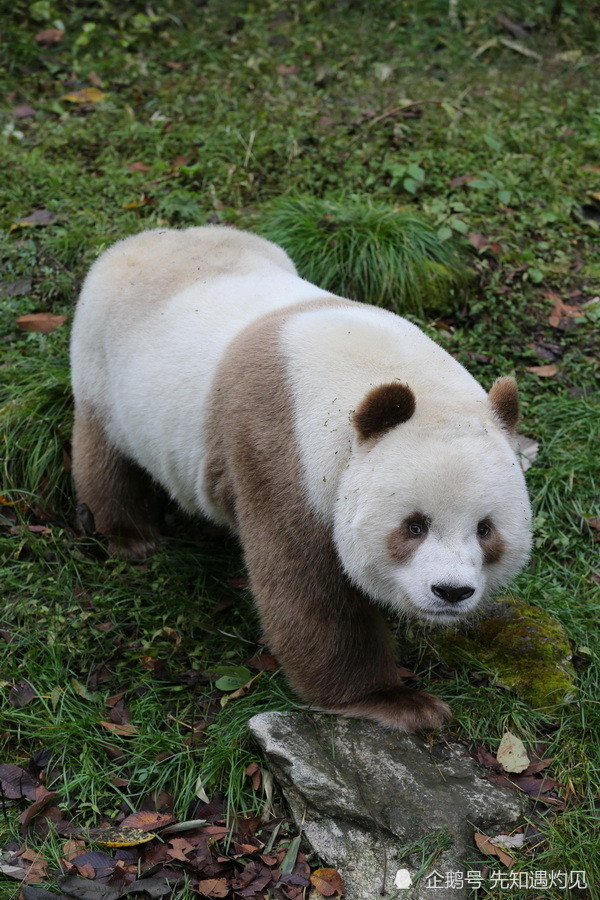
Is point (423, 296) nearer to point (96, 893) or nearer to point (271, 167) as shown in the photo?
point (271, 167)

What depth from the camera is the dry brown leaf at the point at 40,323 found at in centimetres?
630

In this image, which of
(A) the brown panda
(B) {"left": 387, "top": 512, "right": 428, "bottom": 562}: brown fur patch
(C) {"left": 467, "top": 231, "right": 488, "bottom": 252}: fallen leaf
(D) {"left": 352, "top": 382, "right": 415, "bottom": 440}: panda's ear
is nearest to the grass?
(C) {"left": 467, "top": 231, "right": 488, "bottom": 252}: fallen leaf

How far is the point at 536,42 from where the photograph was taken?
30.1ft

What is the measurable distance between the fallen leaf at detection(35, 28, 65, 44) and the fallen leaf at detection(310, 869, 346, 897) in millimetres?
8438

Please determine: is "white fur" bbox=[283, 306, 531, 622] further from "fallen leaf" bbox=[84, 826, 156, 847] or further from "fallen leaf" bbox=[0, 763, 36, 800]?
"fallen leaf" bbox=[0, 763, 36, 800]

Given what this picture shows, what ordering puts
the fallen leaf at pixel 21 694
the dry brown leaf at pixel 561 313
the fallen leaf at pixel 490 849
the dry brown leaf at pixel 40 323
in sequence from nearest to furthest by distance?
the fallen leaf at pixel 490 849
the fallen leaf at pixel 21 694
the dry brown leaf at pixel 40 323
the dry brown leaf at pixel 561 313

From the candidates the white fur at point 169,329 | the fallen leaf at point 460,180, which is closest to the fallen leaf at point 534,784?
the white fur at point 169,329

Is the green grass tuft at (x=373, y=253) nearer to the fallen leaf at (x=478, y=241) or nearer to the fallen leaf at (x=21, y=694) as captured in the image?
the fallen leaf at (x=478, y=241)

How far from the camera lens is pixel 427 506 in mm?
3385

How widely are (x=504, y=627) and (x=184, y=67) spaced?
22.6 ft

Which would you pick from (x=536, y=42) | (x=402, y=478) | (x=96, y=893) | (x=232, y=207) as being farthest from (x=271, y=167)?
(x=96, y=893)

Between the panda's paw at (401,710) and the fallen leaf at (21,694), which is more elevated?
the panda's paw at (401,710)

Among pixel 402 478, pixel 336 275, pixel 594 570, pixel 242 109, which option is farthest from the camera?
pixel 242 109

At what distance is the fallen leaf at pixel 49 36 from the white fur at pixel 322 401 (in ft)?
16.0
